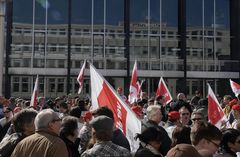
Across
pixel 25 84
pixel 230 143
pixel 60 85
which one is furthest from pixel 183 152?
pixel 25 84

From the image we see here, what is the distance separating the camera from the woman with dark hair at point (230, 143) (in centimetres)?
455

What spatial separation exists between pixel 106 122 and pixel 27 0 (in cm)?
2585

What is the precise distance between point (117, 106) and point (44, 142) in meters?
1.56


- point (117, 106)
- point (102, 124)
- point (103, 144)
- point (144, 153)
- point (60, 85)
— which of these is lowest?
point (144, 153)

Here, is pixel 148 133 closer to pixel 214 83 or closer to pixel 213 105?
pixel 213 105

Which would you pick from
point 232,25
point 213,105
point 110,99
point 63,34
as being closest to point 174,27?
point 232,25

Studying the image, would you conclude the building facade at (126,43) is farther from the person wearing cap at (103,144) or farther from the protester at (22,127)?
the person wearing cap at (103,144)

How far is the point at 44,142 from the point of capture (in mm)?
4227

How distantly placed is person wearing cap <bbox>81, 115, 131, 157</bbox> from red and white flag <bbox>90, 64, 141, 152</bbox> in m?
0.74

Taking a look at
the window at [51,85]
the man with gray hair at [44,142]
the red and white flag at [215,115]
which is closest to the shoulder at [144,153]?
the man with gray hair at [44,142]

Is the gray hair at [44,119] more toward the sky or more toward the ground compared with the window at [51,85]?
more toward the ground

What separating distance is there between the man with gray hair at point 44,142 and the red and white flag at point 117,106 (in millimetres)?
989

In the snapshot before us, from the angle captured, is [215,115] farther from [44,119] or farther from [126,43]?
[126,43]

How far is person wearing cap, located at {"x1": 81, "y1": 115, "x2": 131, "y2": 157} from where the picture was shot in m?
4.19
